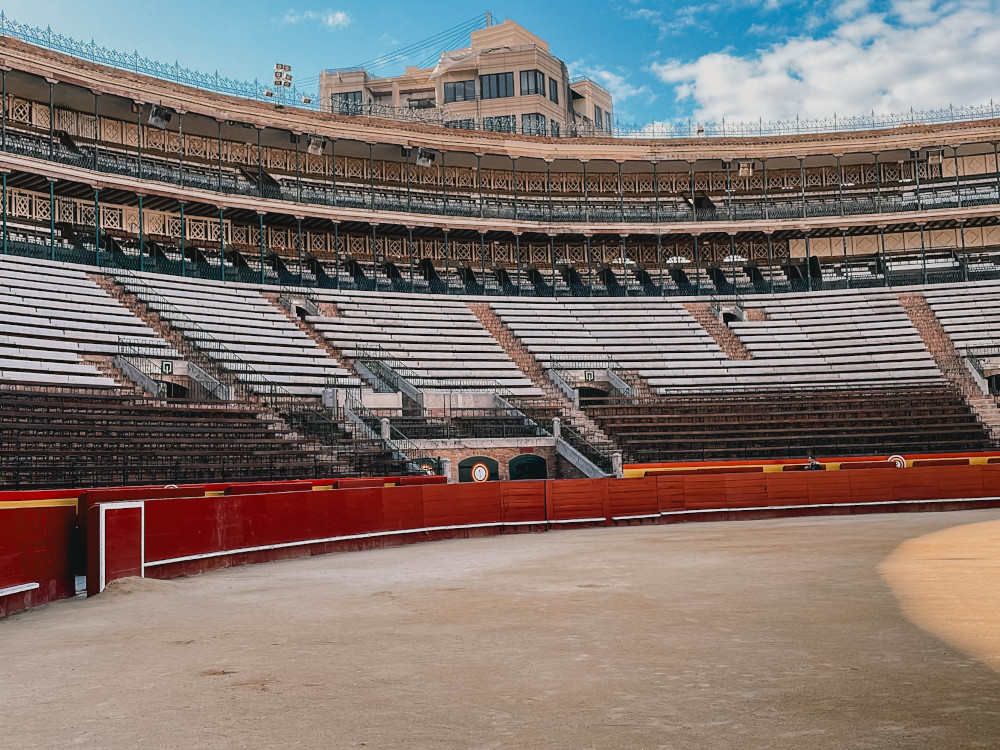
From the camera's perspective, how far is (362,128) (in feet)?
134

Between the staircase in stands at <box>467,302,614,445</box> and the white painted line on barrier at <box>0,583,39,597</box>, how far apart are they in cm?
2056

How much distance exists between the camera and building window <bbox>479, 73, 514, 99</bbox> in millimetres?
60312

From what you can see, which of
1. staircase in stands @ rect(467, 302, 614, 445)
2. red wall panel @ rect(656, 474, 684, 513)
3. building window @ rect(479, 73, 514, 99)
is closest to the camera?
red wall panel @ rect(656, 474, 684, 513)

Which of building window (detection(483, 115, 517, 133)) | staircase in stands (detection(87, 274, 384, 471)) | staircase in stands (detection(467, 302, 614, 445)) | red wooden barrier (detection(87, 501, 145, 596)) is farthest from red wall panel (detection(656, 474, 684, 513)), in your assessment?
building window (detection(483, 115, 517, 133))

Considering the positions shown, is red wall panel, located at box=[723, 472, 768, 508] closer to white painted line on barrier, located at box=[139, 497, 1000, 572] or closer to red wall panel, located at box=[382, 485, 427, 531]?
white painted line on barrier, located at box=[139, 497, 1000, 572]

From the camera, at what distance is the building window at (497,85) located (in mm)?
60312

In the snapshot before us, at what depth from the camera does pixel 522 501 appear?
22250 millimetres

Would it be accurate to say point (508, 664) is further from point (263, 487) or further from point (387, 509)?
point (263, 487)

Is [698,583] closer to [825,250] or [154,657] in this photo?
[154,657]

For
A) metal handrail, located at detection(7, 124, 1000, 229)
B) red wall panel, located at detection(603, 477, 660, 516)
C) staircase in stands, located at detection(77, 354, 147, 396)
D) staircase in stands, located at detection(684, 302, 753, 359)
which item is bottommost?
red wall panel, located at detection(603, 477, 660, 516)

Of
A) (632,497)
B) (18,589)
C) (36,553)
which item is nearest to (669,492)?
(632,497)

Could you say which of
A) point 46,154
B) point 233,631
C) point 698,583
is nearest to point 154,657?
point 233,631

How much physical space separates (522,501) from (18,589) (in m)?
12.6

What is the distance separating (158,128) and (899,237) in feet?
112
